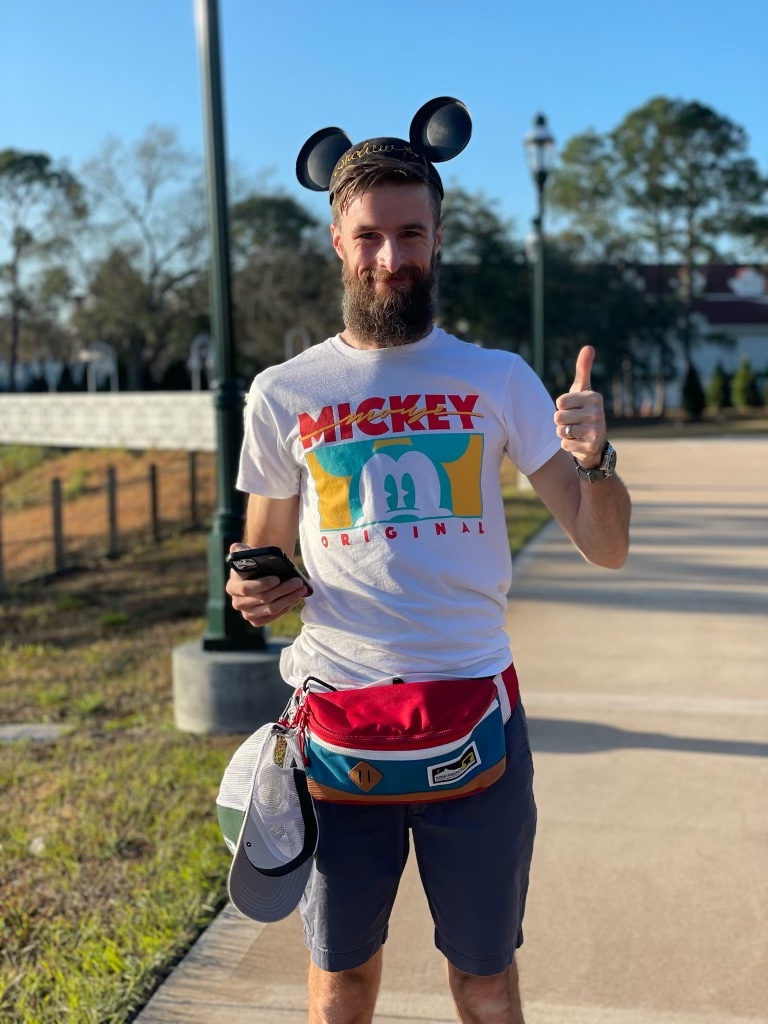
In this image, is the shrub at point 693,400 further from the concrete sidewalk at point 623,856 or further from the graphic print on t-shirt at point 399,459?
the graphic print on t-shirt at point 399,459

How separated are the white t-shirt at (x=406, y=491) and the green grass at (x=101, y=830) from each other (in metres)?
1.37

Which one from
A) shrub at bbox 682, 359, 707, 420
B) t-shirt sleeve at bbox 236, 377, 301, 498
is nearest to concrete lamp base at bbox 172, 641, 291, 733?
t-shirt sleeve at bbox 236, 377, 301, 498

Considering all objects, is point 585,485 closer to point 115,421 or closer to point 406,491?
point 406,491

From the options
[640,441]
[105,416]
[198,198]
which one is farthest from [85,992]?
[198,198]

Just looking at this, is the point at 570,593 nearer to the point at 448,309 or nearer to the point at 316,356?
the point at 316,356

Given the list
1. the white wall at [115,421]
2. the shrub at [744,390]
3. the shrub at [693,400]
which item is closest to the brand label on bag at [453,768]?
the white wall at [115,421]

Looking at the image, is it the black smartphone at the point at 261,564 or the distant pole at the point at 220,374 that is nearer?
the black smartphone at the point at 261,564

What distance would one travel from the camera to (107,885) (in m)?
3.28

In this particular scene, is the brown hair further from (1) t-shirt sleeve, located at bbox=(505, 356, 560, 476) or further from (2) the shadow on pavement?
(2) the shadow on pavement

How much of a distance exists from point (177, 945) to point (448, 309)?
34.1 metres

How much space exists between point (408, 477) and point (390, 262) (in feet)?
1.27

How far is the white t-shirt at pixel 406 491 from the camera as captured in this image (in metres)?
1.85

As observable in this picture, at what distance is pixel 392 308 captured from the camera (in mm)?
1888

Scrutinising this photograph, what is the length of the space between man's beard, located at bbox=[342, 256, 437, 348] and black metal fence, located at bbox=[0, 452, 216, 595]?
24.4 ft
